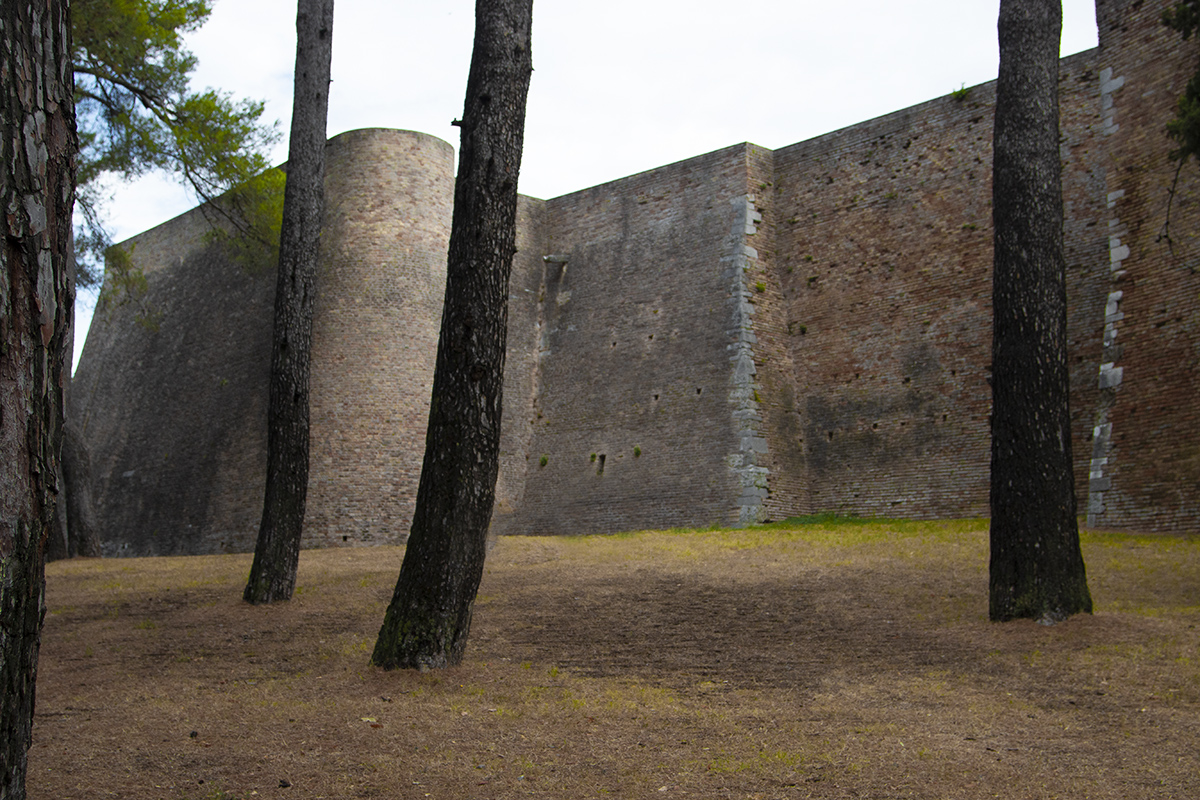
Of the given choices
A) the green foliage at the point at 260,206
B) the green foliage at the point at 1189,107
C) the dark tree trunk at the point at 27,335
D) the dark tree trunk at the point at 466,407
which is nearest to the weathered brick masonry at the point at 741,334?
the green foliage at the point at 260,206

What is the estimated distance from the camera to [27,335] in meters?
1.88

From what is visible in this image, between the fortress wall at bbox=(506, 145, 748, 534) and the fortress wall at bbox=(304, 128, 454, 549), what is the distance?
2.21m

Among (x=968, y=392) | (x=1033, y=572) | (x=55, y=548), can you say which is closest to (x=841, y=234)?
(x=968, y=392)

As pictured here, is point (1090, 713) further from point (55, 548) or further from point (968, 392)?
point (55, 548)

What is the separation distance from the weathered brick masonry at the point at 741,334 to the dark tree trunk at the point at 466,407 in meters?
8.21

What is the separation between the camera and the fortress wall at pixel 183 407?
54.7 ft

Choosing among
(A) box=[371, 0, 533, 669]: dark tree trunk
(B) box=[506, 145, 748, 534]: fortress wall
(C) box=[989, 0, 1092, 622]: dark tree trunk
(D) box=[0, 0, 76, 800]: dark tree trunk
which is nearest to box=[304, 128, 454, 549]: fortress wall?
(B) box=[506, 145, 748, 534]: fortress wall

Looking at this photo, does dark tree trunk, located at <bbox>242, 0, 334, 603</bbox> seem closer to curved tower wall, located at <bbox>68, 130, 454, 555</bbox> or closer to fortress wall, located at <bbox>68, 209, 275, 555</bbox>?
curved tower wall, located at <bbox>68, 130, 454, 555</bbox>

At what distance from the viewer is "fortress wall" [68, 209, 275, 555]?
1669cm

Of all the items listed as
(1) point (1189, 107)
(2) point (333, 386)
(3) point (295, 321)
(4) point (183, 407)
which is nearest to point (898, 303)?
(1) point (1189, 107)

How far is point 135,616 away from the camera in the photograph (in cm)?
757

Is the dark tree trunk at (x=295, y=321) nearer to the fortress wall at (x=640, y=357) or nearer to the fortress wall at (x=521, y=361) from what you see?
the fortress wall at (x=640, y=357)

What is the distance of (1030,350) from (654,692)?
3233 mm

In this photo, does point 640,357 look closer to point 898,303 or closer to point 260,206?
point 898,303
